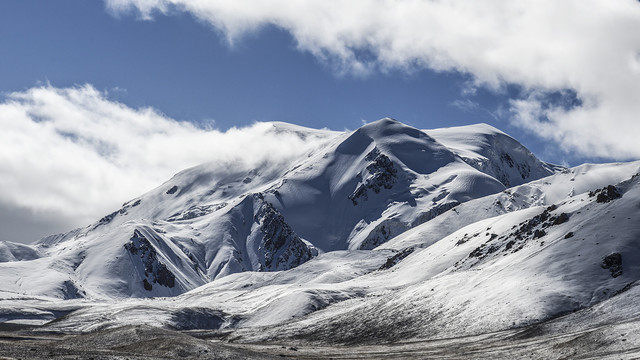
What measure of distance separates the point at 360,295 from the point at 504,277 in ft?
189

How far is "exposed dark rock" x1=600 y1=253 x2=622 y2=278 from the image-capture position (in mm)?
121356

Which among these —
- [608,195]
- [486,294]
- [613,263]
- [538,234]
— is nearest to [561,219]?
[538,234]

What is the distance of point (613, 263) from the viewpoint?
124 m

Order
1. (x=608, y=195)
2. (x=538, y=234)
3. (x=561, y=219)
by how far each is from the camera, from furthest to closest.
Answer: (x=561, y=219)
(x=538, y=234)
(x=608, y=195)

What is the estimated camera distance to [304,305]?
168m

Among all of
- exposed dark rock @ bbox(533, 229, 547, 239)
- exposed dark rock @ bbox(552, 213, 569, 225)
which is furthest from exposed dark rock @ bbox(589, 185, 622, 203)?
exposed dark rock @ bbox(533, 229, 547, 239)

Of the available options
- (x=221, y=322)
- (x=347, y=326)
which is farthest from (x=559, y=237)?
(x=221, y=322)

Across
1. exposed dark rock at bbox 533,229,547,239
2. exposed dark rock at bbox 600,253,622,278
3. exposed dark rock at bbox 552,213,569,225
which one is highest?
exposed dark rock at bbox 552,213,569,225

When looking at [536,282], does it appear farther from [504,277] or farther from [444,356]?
[444,356]

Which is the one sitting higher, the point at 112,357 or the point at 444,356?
the point at 112,357

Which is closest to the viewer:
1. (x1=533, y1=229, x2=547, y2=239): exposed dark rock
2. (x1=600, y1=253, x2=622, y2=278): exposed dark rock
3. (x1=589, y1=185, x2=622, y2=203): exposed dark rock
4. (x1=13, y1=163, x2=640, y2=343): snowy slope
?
(x1=13, y1=163, x2=640, y2=343): snowy slope

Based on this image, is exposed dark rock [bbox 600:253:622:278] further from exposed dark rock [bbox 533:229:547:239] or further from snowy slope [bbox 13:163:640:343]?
exposed dark rock [bbox 533:229:547:239]

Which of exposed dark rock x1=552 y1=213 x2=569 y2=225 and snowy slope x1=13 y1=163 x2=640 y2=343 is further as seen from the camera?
exposed dark rock x1=552 y1=213 x2=569 y2=225

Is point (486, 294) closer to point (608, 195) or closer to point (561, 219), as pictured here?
point (561, 219)
